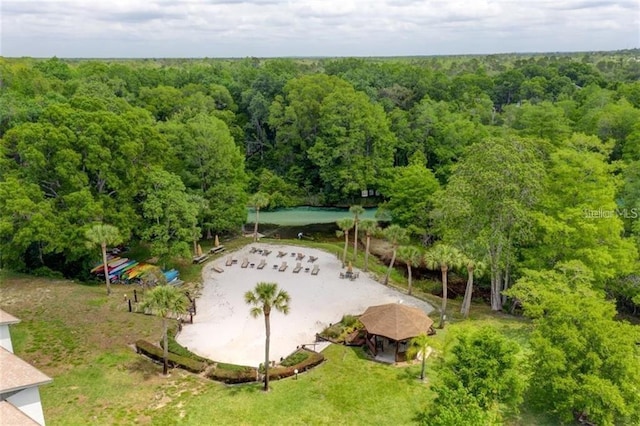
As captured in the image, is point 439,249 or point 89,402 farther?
point 439,249

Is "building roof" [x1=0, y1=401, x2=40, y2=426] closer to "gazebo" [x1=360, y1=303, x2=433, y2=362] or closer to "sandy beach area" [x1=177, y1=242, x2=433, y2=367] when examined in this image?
"sandy beach area" [x1=177, y1=242, x2=433, y2=367]

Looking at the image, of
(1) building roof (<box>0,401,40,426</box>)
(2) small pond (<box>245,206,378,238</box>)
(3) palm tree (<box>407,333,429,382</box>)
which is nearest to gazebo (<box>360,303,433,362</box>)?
(3) palm tree (<box>407,333,429,382</box>)

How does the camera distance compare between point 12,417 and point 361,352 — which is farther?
point 361,352

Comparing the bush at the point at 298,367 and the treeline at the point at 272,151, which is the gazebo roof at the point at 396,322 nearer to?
the bush at the point at 298,367

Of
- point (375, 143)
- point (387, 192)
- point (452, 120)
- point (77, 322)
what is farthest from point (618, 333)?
point (452, 120)

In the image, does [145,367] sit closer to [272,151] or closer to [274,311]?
[274,311]

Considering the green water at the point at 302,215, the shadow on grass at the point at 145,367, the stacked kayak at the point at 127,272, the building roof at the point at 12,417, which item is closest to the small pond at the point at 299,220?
the green water at the point at 302,215

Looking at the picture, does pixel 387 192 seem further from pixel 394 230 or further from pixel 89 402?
pixel 89 402

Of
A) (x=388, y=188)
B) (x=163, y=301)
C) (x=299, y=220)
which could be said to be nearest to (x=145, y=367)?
(x=163, y=301)
